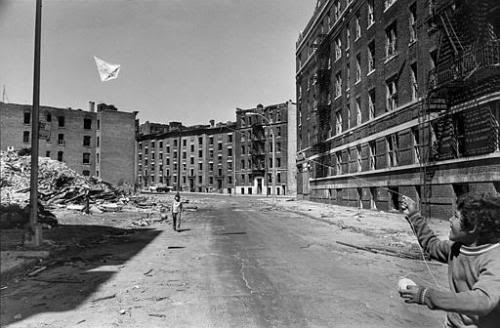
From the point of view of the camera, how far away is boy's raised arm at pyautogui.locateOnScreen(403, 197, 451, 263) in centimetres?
305

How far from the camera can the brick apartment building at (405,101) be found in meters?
16.9

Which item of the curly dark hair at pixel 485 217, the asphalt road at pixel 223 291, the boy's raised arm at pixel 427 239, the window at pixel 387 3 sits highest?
the window at pixel 387 3

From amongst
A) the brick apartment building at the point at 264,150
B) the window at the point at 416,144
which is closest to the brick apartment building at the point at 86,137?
the brick apartment building at the point at 264,150

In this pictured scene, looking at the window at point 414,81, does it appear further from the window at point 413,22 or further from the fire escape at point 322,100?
the fire escape at point 322,100

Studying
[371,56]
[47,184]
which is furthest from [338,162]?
[47,184]

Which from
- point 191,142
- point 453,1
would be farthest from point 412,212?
point 191,142

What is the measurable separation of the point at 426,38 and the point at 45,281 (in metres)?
20.2

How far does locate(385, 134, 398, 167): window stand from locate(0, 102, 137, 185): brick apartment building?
6259cm

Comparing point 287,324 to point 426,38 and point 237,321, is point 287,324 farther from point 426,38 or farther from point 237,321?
point 426,38

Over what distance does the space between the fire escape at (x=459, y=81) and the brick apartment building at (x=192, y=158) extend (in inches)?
2847

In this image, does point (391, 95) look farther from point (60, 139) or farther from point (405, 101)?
point (60, 139)

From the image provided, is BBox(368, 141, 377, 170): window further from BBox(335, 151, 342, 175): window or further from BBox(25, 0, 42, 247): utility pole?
BBox(25, 0, 42, 247): utility pole

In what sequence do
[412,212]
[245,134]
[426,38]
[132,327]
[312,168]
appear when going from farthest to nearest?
[245,134]
[312,168]
[426,38]
[132,327]
[412,212]

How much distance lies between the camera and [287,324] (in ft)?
17.3
